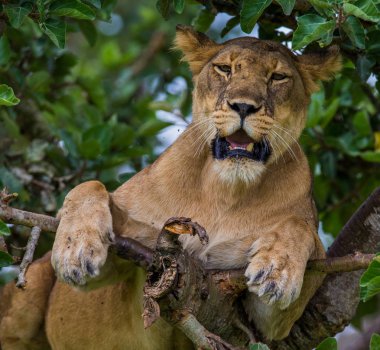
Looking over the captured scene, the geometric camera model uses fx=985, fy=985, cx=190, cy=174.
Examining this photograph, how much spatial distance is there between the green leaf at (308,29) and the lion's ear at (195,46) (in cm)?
152

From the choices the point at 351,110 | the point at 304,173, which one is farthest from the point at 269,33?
the point at 351,110

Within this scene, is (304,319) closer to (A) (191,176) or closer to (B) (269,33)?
(A) (191,176)

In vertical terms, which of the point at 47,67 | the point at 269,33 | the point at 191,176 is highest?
the point at 269,33

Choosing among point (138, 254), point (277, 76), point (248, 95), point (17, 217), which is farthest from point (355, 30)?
point (17, 217)

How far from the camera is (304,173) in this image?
6523 millimetres

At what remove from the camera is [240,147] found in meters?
6.09

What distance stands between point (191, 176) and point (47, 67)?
2.54 m

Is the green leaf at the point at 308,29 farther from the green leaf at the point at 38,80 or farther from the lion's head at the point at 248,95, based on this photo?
the green leaf at the point at 38,80

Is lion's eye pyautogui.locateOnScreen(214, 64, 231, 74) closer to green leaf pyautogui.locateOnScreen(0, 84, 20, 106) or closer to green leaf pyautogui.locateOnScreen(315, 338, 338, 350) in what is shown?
green leaf pyautogui.locateOnScreen(0, 84, 20, 106)

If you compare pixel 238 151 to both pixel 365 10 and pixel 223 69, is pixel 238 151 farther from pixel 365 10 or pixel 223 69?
pixel 365 10

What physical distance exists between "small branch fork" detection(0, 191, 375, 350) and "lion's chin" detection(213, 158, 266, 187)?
0.65 metres

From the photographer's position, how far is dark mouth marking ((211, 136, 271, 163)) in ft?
20.0

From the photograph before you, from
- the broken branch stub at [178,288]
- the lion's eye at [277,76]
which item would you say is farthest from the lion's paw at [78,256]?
the lion's eye at [277,76]

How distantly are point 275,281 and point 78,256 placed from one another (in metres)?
1.10
